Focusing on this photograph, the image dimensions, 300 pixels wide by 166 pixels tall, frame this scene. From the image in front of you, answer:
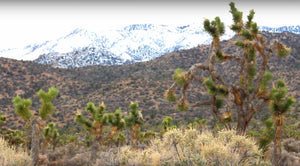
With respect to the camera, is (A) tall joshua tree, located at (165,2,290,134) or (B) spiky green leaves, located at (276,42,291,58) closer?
(A) tall joshua tree, located at (165,2,290,134)

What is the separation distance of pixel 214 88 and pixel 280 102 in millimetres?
1959

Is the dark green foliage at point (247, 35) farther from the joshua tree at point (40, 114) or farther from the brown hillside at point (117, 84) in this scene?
the brown hillside at point (117, 84)

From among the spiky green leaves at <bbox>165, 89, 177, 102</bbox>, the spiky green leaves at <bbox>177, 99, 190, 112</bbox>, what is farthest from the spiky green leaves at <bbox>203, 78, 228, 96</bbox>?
the spiky green leaves at <bbox>165, 89, 177, 102</bbox>

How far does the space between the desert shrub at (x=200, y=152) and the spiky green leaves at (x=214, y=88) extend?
4.60 ft

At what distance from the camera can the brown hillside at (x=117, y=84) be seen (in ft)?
137

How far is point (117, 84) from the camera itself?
174 feet

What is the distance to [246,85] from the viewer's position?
8.98 m

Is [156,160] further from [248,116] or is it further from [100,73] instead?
[100,73]

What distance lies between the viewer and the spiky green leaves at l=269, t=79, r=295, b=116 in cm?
787

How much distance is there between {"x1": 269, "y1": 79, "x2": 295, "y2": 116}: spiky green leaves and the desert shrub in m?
1.53

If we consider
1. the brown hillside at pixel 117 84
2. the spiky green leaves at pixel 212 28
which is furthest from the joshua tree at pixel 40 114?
the brown hillside at pixel 117 84

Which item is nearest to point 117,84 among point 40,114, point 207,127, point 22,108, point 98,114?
point 207,127

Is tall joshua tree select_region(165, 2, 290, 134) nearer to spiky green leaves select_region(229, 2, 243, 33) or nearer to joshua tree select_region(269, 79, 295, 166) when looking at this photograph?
spiky green leaves select_region(229, 2, 243, 33)

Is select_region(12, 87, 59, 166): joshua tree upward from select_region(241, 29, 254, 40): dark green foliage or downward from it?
downward
